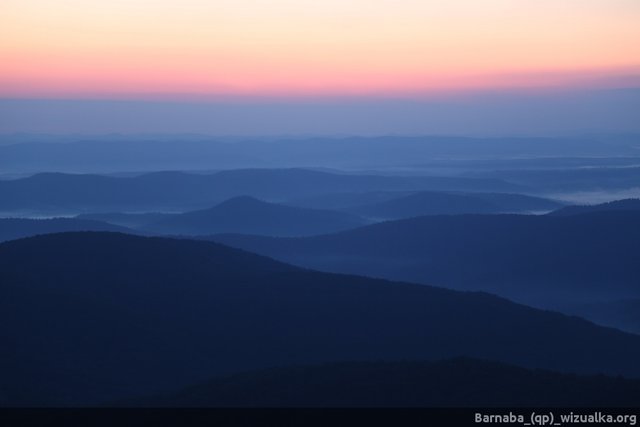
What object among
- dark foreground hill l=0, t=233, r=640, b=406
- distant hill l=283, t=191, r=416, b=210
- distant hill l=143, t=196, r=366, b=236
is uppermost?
distant hill l=283, t=191, r=416, b=210

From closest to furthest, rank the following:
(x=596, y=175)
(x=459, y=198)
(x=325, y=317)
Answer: (x=325, y=317)
(x=459, y=198)
(x=596, y=175)

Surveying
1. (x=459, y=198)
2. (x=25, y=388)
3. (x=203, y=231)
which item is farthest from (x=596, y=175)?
(x=25, y=388)

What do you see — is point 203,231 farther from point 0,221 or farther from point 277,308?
point 277,308

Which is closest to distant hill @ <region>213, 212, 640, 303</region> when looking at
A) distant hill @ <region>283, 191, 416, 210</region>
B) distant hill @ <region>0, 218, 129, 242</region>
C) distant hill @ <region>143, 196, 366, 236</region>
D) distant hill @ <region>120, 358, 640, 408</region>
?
distant hill @ <region>143, 196, 366, 236</region>

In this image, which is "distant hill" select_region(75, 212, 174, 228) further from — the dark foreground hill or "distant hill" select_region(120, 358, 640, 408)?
"distant hill" select_region(120, 358, 640, 408)

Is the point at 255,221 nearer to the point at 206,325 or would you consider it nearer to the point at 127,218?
the point at 127,218
